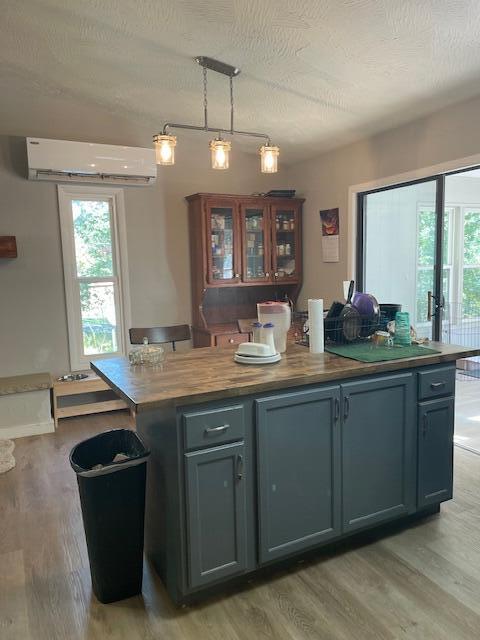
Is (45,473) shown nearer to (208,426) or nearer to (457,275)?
(208,426)

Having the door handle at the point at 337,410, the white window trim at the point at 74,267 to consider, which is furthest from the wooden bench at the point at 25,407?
the door handle at the point at 337,410

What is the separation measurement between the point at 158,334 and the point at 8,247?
1.73m

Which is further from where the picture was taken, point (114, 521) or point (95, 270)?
point (95, 270)

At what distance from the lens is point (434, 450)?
2.48 metres

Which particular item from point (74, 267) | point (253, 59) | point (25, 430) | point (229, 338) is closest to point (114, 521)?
point (25, 430)

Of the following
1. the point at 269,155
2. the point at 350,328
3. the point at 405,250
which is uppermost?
the point at 269,155

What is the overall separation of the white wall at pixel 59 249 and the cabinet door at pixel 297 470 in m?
3.08

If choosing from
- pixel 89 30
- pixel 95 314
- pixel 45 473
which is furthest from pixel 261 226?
pixel 45 473

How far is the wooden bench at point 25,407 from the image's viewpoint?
3.98 meters

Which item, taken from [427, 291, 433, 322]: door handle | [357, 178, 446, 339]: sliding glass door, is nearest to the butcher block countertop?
[427, 291, 433, 322]: door handle

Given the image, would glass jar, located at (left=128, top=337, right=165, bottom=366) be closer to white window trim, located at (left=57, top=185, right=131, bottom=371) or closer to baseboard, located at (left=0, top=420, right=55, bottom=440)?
baseboard, located at (left=0, top=420, right=55, bottom=440)

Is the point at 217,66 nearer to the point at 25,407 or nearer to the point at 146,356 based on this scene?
the point at 146,356

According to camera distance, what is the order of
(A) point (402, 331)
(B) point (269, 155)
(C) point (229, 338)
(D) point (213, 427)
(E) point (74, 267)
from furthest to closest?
(C) point (229, 338) < (E) point (74, 267) < (B) point (269, 155) < (A) point (402, 331) < (D) point (213, 427)

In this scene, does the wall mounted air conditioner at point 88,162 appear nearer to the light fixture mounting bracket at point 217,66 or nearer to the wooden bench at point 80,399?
the light fixture mounting bracket at point 217,66
